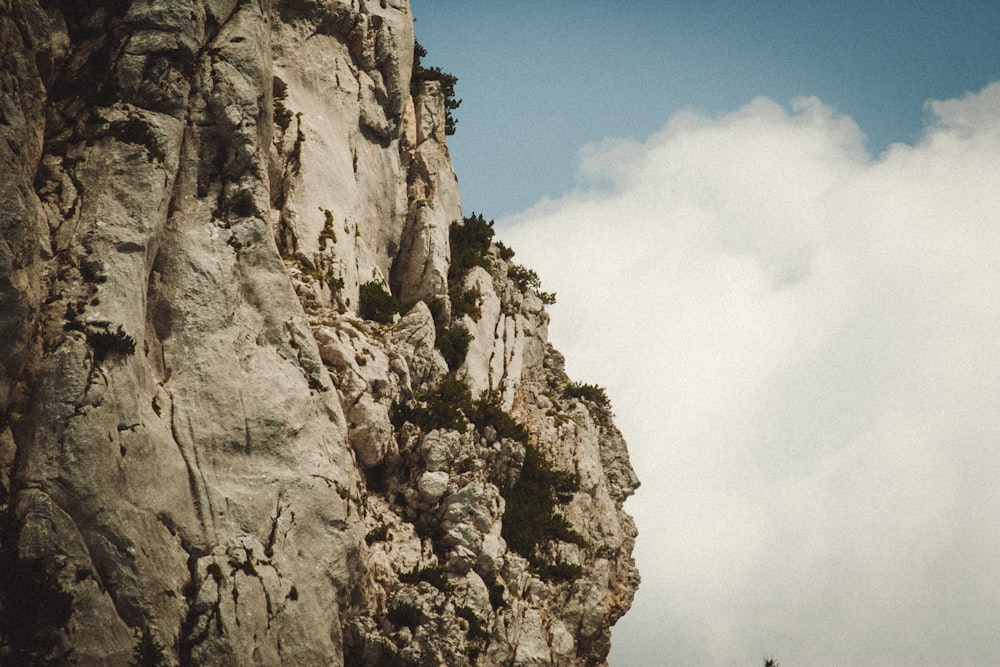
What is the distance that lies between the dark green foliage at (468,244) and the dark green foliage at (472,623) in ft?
67.2

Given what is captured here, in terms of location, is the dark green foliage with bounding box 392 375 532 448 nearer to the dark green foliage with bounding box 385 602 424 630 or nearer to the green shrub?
the green shrub

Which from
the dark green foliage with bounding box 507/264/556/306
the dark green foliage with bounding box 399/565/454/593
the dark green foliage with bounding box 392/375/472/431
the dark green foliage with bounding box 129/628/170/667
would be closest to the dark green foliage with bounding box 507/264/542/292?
the dark green foliage with bounding box 507/264/556/306

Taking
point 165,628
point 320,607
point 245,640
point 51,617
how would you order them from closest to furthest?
point 51,617 < point 165,628 < point 245,640 < point 320,607

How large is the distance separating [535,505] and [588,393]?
1208 cm

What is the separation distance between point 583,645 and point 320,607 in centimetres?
1744

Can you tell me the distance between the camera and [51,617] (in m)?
23.5

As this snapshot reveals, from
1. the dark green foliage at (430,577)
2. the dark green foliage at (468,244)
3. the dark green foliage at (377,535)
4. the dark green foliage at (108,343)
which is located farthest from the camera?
the dark green foliage at (468,244)

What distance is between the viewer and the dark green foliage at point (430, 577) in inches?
1385

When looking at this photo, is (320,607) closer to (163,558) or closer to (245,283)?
(163,558)

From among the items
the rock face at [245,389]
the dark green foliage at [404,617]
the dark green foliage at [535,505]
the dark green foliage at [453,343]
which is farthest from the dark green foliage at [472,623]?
the dark green foliage at [453,343]

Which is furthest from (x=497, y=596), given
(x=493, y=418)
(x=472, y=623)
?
(x=493, y=418)

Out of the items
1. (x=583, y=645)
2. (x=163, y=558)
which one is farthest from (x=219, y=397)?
(x=583, y=645)

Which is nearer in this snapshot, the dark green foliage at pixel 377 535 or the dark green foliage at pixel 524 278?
the dark green foliage at pixel 377 535

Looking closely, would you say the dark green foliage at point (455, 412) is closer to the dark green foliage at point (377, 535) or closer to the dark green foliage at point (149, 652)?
the dark green foliage at point (377, 535)
